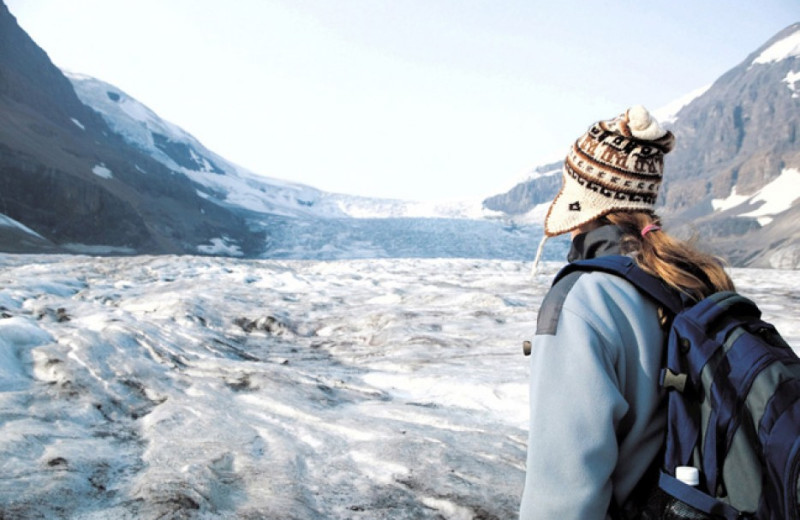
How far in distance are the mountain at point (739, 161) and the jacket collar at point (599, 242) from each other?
2002 inches

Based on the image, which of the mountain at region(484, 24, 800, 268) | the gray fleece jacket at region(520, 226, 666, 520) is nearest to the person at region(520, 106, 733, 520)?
the gray fleece jacket at region(520, 226, 666, 520)

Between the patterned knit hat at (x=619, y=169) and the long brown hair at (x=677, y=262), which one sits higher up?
the patterned knit hat at (x=619, y=169)

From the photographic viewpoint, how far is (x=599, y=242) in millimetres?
1543

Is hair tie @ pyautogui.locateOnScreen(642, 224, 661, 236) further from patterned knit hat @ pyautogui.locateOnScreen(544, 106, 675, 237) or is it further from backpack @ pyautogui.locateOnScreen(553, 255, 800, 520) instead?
backpack @ pyautogui.locateOnScreen(553, 255, 800, 520)

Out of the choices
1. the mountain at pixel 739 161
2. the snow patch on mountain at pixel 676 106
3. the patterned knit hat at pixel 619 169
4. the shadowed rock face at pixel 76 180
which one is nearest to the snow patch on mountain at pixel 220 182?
the shadowed rock face at pixel 76 180

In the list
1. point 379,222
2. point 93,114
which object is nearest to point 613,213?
point 379,222

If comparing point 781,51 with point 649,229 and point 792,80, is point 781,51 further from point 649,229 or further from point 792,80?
point 649,229

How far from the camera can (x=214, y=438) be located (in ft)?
8.52

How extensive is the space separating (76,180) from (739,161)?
76570 mm

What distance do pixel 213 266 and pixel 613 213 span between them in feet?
42.2

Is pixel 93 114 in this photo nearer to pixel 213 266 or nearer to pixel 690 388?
pixel 213 266

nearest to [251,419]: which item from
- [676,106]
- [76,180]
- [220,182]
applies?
[76,180]

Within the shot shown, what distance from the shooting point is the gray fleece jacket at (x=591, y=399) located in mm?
1178

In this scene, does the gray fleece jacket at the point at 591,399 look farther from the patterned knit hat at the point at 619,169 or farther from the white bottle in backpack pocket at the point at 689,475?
the patterned knit hat at the point at 619,169
